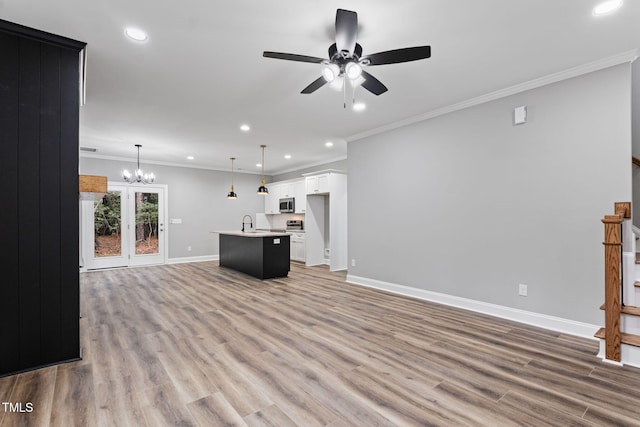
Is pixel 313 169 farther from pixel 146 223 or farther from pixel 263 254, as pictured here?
pixel 146 223

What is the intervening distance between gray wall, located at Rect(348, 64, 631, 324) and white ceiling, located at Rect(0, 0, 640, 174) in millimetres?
370

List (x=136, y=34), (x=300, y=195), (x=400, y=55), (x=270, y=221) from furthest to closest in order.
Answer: (x=270, y=221), (x=300, y=195), (x=136, y=34), (x=400, y=55)

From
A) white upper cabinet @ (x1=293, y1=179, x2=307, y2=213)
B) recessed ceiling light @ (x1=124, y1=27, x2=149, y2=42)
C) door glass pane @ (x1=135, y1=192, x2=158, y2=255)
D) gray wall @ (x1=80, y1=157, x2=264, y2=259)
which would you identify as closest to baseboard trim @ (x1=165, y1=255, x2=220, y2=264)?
gray wall @ (x1=80, y1=157, x2=264, y2=259)

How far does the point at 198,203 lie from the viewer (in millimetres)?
8984

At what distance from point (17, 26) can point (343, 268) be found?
634 centimetres

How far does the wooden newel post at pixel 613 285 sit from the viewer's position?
2.62 meters

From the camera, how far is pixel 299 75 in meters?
3.40

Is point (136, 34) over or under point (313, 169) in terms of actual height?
over

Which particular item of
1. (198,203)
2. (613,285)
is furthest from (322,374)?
(198,203)

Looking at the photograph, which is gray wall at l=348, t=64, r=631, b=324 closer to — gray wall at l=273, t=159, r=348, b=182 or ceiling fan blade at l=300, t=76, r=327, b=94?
ceiling fan blade at l=300, t=76, r=327, b=94

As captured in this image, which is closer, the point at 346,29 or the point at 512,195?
the point at 346,29

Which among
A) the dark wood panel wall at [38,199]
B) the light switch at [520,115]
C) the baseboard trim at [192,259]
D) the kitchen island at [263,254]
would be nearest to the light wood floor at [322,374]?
the dark wood panel wall at [38,199]

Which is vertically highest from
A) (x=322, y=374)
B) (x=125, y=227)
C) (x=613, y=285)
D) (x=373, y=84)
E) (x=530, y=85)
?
(x=530, y=85)

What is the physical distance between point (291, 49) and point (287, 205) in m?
6.25
